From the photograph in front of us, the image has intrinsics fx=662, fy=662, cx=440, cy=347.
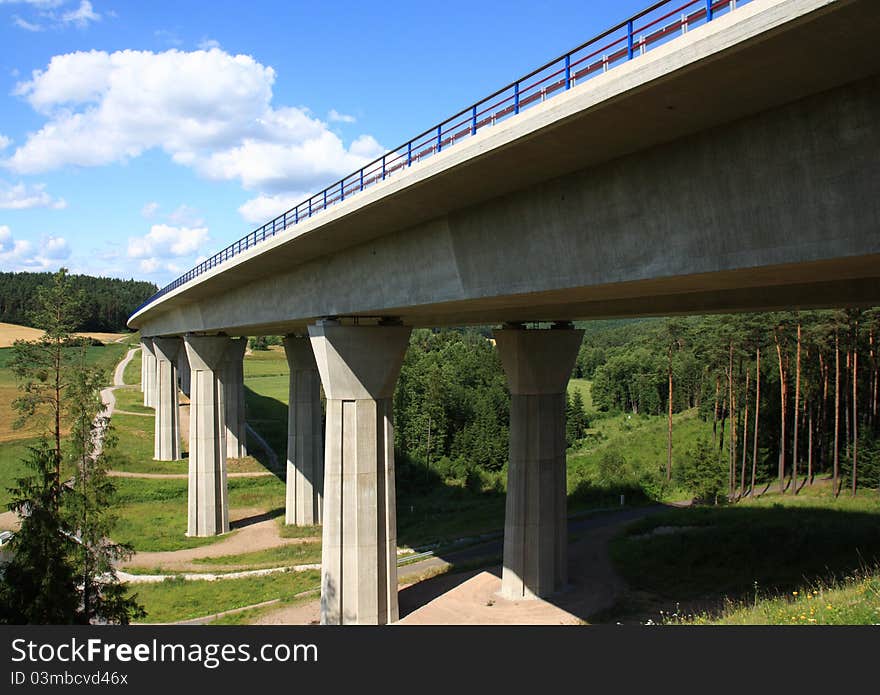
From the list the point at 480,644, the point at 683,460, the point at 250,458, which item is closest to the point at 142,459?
the point at 250,458

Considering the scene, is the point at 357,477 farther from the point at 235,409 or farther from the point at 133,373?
the point at 133,373

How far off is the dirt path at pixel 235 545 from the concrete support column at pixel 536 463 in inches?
709

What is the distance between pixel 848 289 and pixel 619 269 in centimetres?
780

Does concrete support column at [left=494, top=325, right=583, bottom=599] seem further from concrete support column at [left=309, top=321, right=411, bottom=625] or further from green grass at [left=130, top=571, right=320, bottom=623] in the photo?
green grass at [left=130, top=571, right=320, bottom=623]

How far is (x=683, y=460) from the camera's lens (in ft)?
188

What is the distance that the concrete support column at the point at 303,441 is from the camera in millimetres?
42719

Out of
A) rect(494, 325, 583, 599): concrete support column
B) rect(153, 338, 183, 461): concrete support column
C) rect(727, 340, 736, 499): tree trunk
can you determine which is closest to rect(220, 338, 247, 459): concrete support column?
rect(153, 338, 183, 461): concrete support column

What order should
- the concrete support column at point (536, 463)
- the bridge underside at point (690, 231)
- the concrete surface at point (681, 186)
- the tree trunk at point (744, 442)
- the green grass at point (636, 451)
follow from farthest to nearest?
1. the green grass at point (636, 451)
2. the tree trunk at point (744, 442)
3. the concrete support column at point (536, 463)
4. the bridge underside at point (690, 231)
5. the concrete surface at point (681, 186)

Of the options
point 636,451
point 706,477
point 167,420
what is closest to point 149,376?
point 167,420

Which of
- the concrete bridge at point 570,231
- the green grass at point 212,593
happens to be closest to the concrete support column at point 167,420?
the green grass at point 212,593

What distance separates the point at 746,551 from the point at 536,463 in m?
10.1

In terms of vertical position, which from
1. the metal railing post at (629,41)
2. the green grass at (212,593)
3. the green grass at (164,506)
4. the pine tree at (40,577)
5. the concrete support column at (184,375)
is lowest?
the green grass at (212,593)

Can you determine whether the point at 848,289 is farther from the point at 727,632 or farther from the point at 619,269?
the point at 727,632

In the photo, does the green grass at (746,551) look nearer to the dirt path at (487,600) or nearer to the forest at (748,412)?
the dirt path at (487,600)
